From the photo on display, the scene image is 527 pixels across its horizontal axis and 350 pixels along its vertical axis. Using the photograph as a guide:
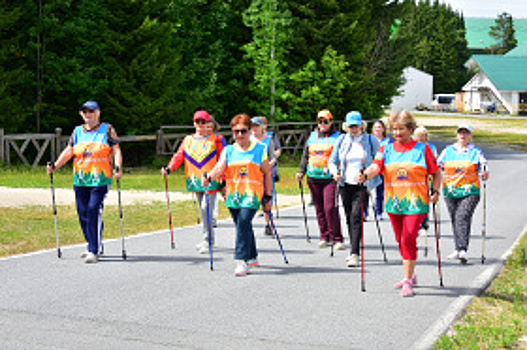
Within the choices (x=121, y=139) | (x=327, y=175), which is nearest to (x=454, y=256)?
(x=327, y=175)

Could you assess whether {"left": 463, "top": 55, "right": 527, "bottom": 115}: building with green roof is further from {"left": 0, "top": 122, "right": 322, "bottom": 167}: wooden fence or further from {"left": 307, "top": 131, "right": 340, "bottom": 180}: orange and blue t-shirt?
{"left": 307, "top": 131, "right": 340, "bottom": 180}: orange and blue t-shirt

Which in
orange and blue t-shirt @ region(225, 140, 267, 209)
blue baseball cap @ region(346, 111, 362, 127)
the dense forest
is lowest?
orange and blue t-shirt @ region(225, 140, 267, 209)

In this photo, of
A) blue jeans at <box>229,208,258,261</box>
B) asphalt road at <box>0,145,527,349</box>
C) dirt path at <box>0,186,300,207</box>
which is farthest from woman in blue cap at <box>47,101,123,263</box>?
dirt path at <box>0,186,300,207</box>

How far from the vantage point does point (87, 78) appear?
27172 mm

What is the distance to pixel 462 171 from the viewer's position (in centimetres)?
1012

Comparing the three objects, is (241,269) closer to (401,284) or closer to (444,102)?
(401,284)

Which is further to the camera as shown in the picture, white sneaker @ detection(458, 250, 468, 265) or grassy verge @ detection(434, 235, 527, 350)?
white sneaker @ detection(458, 250, 468, 265)

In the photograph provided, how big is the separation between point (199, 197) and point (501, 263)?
4.24 m

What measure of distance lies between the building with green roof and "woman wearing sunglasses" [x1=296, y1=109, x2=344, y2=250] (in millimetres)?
82218

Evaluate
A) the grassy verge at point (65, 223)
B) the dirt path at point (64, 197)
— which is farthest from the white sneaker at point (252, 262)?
the dirt path at point (64, 197)

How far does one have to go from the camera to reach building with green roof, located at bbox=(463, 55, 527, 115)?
89.1 m

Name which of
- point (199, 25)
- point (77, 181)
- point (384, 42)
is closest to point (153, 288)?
point (77, 181)

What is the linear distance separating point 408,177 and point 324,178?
308 cm

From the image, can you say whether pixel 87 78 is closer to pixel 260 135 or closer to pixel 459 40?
pixel 260 135
